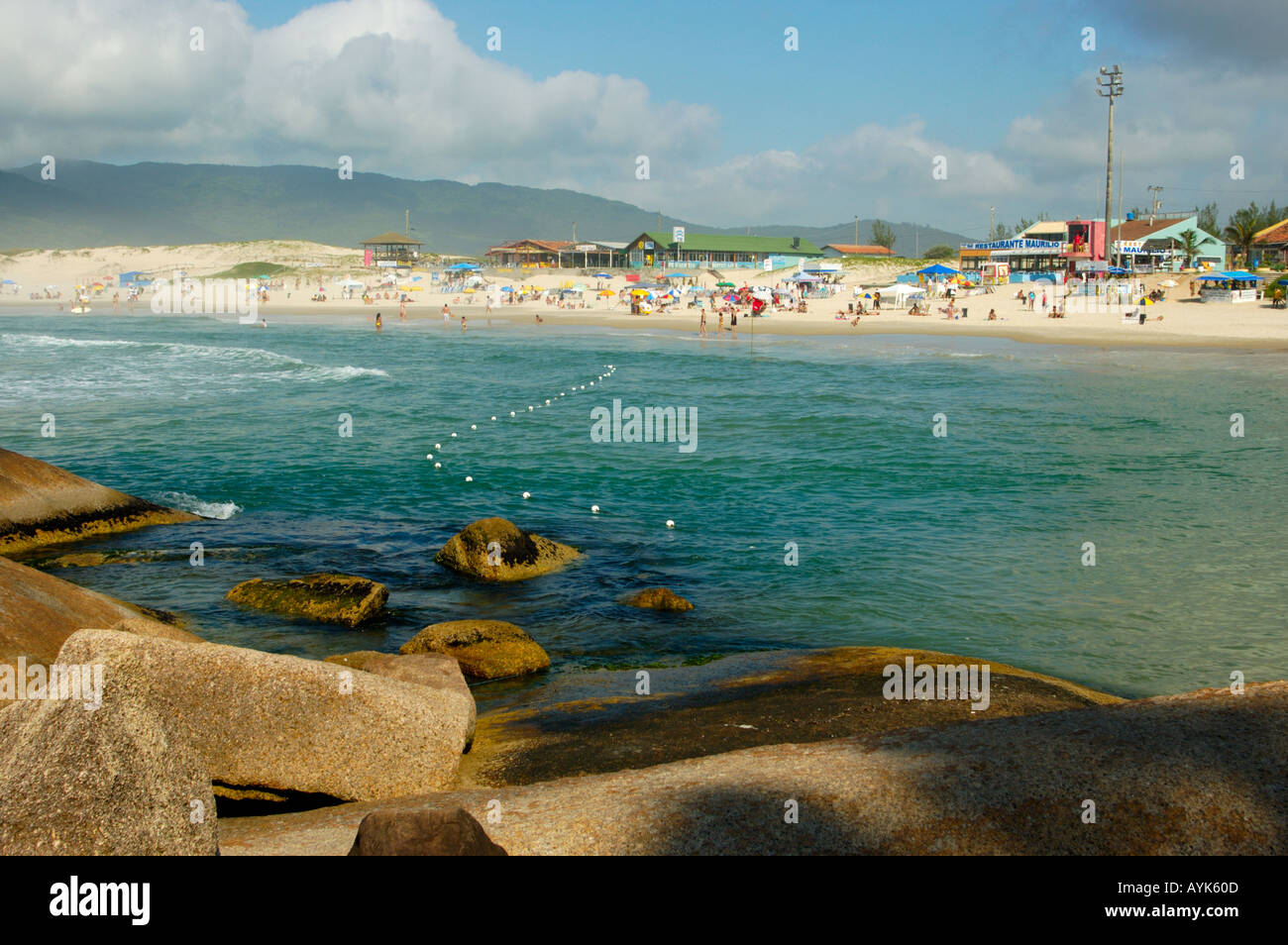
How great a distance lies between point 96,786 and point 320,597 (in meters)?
8.22

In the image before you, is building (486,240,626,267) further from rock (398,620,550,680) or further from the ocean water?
rock (398,620,550,680)

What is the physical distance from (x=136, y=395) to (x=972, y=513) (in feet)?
97.6

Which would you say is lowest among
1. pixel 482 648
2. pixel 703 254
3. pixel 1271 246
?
pixel 482 648

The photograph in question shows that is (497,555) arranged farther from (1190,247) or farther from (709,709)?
(1190,247)

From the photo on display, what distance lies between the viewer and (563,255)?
5192 inches

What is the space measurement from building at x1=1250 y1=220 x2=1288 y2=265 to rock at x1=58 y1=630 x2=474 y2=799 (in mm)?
102652

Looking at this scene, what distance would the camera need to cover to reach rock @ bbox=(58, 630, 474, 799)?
6.38 meters

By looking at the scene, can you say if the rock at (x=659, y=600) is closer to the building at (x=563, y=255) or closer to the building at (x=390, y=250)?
the building at (x=563, y=255)

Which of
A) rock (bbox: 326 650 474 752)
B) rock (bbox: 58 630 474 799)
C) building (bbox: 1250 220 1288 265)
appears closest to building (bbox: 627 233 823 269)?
building (bbox: 1250 220 1288 265)

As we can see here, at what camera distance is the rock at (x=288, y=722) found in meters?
6.38

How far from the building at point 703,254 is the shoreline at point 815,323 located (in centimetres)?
3367

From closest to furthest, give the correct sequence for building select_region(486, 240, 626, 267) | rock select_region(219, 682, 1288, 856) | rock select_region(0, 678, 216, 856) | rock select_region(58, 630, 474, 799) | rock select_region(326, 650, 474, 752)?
rock select_region(0, 678, 216, 856) → rock select_region(219, 682, 1288, 856) → rock select_region(58, 630, 474, 799) → rock select_region(326, 650, 474, 752) → building select_region(486, 240, 626, 267)

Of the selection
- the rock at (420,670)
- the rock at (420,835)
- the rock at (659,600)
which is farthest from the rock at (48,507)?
the rock at (420,835)

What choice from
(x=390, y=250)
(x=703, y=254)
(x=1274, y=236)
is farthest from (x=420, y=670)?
(x=390, y=250)
